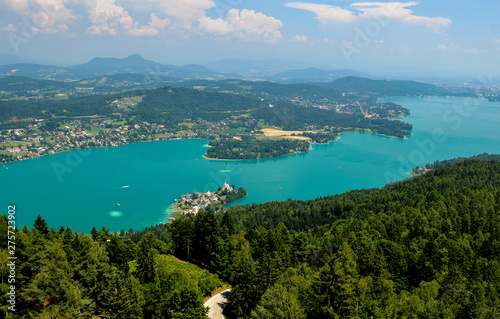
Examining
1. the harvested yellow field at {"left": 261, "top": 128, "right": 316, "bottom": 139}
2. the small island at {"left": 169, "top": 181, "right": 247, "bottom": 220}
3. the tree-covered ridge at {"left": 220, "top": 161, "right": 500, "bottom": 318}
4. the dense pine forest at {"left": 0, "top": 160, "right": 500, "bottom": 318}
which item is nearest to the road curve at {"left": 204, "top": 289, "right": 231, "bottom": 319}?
the dense pine forest at {"left": 0, "top": 160, "right": 500, "bottom": 318}

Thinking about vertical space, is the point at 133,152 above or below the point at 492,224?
below

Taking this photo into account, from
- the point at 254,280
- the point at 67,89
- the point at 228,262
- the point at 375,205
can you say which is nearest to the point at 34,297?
the point at 254,280

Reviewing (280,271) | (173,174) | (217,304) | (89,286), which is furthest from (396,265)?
(173,174)

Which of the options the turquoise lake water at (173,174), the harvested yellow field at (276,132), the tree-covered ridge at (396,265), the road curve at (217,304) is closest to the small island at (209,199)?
the turquoise lake water at (173,174)

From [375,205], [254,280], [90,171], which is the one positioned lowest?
[90,171]

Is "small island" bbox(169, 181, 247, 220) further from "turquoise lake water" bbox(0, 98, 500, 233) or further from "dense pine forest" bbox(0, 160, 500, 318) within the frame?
"dense pine forest" bbox(0, 160, 500, 318)

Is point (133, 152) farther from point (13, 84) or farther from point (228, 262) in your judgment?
point (13, 84)

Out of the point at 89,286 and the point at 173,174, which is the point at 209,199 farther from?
the point at 89,286
